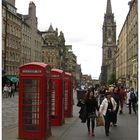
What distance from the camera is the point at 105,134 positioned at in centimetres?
1617

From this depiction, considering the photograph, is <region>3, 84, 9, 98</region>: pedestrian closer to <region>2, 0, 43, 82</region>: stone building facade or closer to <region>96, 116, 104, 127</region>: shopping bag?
<region>2, 0, 43, 82</region>: stone building facade

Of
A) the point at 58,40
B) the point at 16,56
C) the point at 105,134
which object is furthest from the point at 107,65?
the point at 105,134

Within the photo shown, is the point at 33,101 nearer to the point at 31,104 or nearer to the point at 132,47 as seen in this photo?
the point at 31,104

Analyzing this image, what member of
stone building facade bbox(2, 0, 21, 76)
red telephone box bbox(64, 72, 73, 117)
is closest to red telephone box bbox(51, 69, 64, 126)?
red telephone box bbox(64, 72, 73, 117)

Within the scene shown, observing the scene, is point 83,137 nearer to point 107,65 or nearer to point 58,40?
point 58,40

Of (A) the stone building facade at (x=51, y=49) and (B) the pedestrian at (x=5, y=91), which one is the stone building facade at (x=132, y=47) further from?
(A) the stone building facade at (x=51, y=49)

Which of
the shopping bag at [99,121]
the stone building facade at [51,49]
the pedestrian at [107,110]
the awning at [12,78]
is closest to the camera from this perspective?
the shopping bag at [99,121]

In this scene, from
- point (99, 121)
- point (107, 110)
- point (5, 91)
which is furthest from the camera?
point (5, 91)

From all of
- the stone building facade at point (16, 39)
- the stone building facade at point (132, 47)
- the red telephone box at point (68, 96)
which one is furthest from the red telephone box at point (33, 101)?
the stone building facade at point (16, 39)

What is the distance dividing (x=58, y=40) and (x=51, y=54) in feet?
31.5

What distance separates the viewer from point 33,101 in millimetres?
13984

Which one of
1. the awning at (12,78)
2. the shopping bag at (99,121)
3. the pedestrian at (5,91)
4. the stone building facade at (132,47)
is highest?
the stone building facade at (132,47)

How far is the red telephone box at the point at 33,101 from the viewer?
13867 millimetres

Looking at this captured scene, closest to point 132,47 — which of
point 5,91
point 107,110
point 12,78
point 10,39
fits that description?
point 12,78
